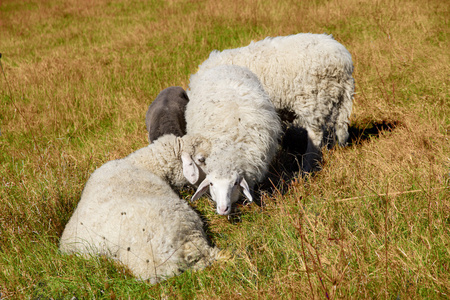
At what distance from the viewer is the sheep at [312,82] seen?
15.0ft

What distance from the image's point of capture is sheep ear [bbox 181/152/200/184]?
11.6ft

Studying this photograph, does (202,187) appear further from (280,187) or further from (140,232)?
(280,187)

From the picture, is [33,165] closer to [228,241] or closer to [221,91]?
[221,91]

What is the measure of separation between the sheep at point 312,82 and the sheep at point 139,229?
7.22 ft

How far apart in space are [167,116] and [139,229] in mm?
2375

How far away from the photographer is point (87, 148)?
504cm

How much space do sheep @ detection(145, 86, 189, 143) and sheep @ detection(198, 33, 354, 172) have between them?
1131 mm

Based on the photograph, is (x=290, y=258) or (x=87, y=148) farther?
(x=87, y=148)

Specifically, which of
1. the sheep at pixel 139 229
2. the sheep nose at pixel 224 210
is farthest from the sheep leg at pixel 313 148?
the sheep at pixel 139 229

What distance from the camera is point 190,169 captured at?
355 centimetres

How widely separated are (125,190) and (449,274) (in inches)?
98.0

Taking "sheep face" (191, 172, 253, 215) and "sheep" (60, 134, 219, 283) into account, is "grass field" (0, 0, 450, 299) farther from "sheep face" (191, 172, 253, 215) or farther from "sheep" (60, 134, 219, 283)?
"sheep face" (191, 172, 253, 215)

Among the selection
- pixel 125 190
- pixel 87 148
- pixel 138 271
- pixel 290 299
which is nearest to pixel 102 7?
pixel 87 148

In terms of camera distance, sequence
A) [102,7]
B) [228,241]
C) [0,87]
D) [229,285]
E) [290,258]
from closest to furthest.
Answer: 1. [229,285]
2. [290,258]
3. [228,241]
4. [0,87]
5. [102,7]
